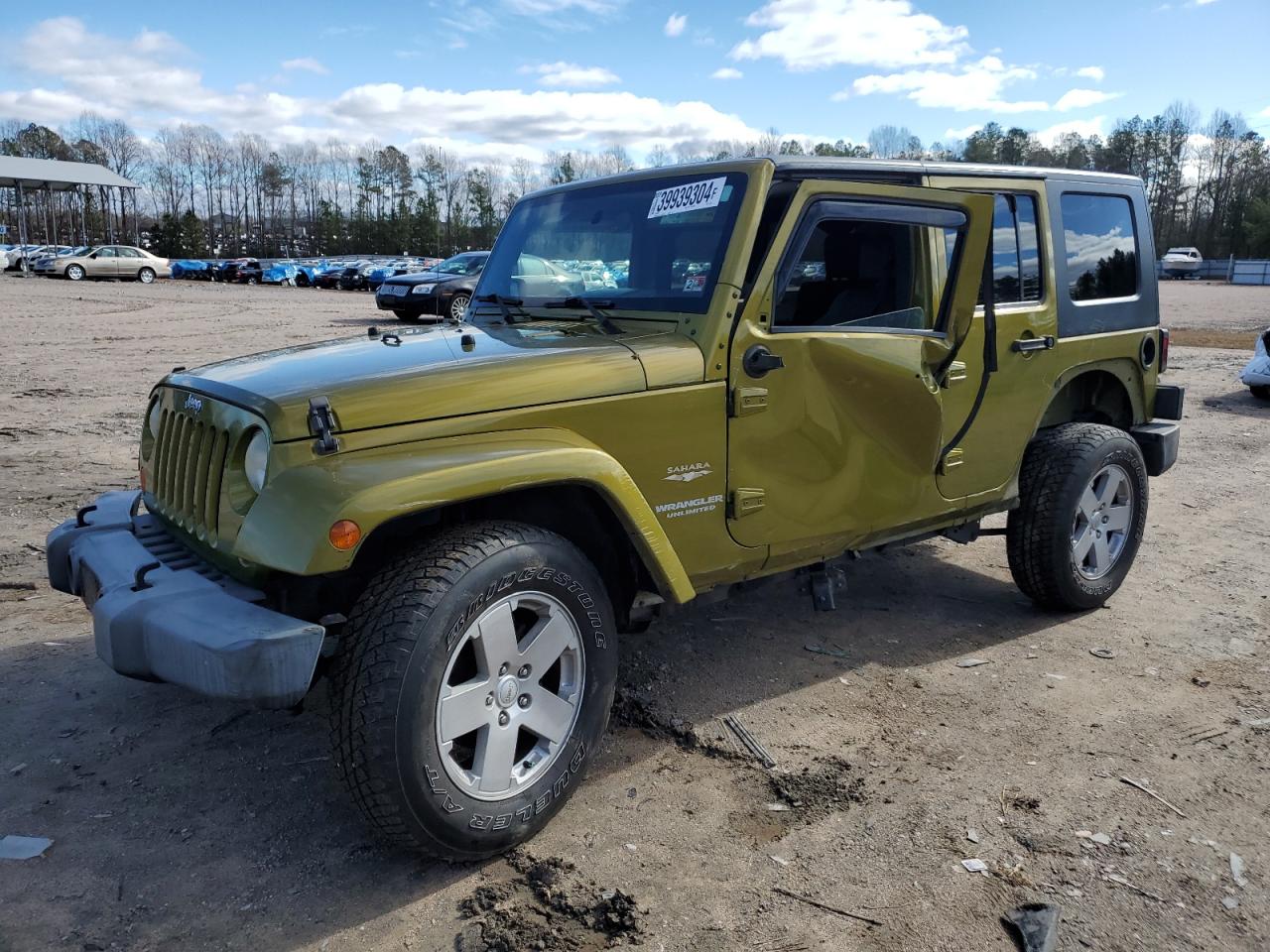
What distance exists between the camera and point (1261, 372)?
1106 centimetres

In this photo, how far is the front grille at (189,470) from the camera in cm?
286

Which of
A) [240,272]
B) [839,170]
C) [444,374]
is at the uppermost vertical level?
[240,272]

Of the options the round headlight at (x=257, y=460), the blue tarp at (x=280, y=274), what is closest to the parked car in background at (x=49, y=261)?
the blue tarp at (x=280, y=274)

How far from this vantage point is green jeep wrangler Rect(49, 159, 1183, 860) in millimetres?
2516

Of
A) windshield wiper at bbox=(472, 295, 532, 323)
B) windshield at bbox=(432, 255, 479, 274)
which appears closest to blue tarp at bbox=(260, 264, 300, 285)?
windshield at bbox=(432, 255, 479, 274)

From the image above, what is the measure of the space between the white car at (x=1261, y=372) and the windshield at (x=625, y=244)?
10260 millimetres

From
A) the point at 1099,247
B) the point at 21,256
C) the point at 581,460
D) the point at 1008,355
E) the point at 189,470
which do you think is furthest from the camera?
the point at 21,256

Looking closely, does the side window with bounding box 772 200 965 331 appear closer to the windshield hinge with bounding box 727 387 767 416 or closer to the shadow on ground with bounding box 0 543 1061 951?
the windshield hinge with bounding box 727 387 767 416

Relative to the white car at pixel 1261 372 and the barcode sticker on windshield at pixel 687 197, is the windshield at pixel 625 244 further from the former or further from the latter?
the white car at pixel 1261 372

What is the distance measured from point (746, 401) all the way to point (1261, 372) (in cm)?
1053

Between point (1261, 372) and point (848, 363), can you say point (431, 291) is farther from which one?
point (848, 363)

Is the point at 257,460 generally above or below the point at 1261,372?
above

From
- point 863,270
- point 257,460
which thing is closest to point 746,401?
point 863,270

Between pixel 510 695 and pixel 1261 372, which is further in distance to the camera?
pixel 1261 372
